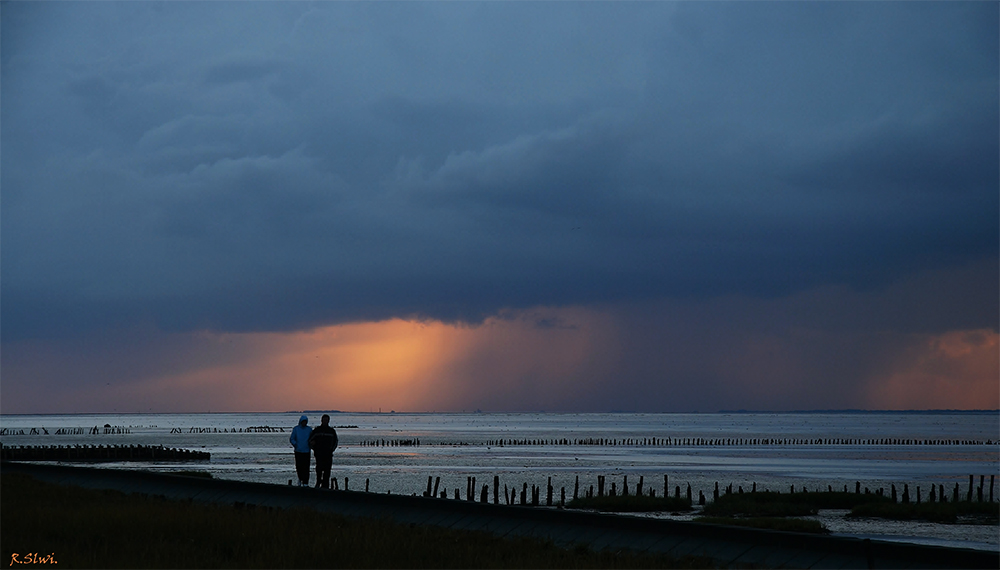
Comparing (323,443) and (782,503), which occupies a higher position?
(323,443)

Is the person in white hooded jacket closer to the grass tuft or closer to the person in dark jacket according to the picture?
the person in dark jacket

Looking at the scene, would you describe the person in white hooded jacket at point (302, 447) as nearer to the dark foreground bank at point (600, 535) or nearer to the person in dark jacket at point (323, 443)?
the person in dark jacket at point (323, 443)

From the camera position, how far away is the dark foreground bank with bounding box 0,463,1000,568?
45.5 ft

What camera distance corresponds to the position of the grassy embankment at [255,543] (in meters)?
14.4

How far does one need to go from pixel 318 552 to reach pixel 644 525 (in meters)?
6.19

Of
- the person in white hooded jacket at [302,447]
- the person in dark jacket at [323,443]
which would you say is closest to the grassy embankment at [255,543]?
the person in dark jacket at [323,443]

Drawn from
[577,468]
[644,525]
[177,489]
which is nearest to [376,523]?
[644,525]

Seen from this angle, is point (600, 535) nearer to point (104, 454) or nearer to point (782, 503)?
point (782, 503)

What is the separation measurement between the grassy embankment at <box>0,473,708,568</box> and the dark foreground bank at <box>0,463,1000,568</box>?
0.16 meters

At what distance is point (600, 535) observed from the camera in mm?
17766

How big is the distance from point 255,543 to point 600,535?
645 centimetres

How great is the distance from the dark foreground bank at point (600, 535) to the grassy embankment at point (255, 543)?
163 millimetres

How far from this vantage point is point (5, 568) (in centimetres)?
1325

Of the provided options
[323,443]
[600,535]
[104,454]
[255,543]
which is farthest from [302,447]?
[104,454]
